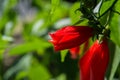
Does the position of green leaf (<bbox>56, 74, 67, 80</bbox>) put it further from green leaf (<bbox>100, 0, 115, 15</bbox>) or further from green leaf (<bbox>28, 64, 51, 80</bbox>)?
green leaf (<bbox>100, 0, 115, 15</bbox>)

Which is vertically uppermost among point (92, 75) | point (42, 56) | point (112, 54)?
point (92, 75)

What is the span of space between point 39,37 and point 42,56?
0.40 ft

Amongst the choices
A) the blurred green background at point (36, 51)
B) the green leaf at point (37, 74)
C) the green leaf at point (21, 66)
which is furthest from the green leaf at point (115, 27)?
the green leaf at point (21, 66)

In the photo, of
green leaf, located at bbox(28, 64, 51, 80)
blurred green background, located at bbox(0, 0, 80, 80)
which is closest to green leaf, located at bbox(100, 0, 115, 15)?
blurred green background, located at bbox(0, 0, 80, 80)

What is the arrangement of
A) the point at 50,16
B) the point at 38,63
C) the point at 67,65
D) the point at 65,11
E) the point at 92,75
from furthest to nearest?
the point at 65,11 → the point at 38,63 → the point at 67,65 → the point at 50,16 → the point at 92,75

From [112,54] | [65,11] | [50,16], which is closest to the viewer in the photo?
[50,16]

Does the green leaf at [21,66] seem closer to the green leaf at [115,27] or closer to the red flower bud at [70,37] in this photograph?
the green leaf at [115,27]

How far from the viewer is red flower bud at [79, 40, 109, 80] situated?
132 centimetres

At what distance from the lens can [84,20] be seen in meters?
1.40

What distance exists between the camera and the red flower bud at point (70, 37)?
1312mm

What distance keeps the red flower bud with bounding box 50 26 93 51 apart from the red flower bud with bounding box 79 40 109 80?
2.2 inches

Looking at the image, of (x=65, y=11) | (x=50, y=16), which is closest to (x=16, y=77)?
(x=65, y=11)

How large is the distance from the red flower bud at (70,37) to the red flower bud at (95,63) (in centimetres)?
6

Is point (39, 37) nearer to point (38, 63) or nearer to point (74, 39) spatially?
point (38, 63)
